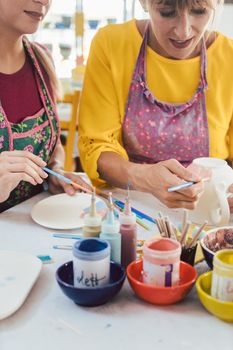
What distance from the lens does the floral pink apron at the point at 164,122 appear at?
4.98ft

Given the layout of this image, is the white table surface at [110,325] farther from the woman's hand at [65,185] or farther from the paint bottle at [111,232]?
the woman's hand at [65,185]

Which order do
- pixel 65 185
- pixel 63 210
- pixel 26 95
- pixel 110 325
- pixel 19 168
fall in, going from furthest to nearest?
1. pixel 26 95
2. pixel 65 185
3. pixel 63 210
4. pixel 19 168
5. pixel 110 325

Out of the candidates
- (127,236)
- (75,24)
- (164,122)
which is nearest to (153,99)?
(164,122)

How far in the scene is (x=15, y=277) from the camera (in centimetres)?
90

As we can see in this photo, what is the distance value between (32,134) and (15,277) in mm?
665

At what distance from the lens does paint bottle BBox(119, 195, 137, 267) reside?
94 centimetres

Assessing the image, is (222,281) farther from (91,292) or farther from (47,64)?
(47,64)

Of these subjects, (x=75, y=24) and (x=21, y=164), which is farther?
(x=75, y=24)

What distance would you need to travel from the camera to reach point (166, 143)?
153 cm

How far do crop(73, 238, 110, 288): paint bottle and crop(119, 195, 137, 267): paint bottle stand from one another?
99 mm

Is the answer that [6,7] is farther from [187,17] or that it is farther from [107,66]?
[187,17]

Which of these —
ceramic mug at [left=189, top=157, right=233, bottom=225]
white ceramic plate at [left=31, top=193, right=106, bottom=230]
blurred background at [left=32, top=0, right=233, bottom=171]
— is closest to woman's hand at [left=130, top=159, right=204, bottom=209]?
ceramic mug at [left=189, top=157, right=233, bottom=225]

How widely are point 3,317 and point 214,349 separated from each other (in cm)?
35

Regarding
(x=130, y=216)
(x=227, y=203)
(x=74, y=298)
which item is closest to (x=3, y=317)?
(x=74, y=298)
